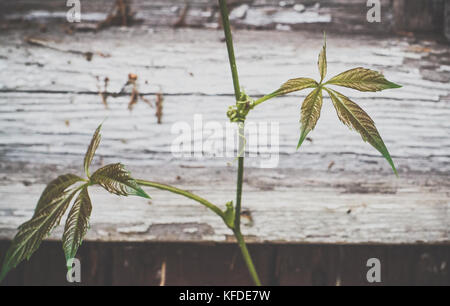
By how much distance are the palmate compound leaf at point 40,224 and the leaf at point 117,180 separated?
5 cm

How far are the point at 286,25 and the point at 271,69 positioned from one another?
0.12 m

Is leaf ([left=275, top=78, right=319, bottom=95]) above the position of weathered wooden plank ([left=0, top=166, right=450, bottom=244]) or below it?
above

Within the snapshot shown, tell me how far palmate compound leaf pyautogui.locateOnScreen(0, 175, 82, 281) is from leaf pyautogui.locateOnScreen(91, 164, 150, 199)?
48 mm

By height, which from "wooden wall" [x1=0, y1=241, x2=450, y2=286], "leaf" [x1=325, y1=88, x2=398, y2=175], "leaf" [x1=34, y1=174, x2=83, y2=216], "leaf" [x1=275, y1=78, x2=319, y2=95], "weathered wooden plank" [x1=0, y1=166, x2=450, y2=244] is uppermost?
"leaf" [x1=275, y1=78, x2=319, y2=95]

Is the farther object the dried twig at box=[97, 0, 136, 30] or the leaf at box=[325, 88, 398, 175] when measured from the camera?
the dried twig at box=[97, 0, 136, 30]

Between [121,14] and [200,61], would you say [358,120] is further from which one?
[121,14]

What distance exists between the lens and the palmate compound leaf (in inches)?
18.3

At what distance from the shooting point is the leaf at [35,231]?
0.46 meters

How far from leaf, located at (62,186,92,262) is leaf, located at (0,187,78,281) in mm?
18

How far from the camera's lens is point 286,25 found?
2.53 ft

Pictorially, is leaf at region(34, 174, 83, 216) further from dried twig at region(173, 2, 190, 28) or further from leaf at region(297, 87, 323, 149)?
dried twig at region(173, 2, 190, 28)

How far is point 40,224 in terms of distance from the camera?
1.57ft

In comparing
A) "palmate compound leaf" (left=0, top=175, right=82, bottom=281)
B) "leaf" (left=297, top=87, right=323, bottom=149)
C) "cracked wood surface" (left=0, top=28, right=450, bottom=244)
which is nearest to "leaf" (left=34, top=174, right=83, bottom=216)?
"palmate compound leaf" (left=0, top=175, right=82, bottom=281)
